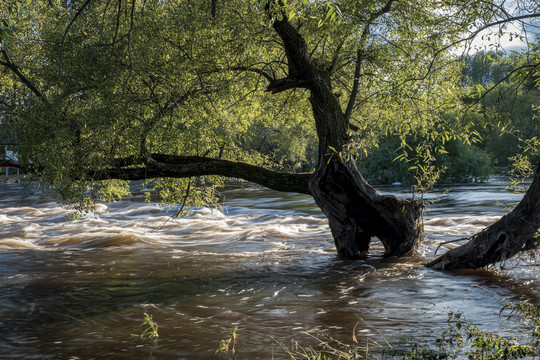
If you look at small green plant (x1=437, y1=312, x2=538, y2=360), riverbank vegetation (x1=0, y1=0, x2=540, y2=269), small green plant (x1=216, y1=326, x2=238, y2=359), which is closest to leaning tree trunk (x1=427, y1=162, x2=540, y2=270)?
riverbank vegetation (x1=0, y1=0, x2=540, y2=269)

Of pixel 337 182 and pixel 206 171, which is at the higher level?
pixel 206 171

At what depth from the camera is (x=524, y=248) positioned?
10055 mm

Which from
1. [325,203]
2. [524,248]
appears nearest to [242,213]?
[325,203]

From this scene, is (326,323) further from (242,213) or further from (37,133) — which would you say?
(242,213)

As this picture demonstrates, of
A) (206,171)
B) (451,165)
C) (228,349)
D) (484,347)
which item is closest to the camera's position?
(484,347)

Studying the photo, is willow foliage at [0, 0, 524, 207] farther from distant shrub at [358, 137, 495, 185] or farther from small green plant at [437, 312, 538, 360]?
distant shrub at [358, 137, 495, 185]

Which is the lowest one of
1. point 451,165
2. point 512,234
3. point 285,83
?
point 512,234

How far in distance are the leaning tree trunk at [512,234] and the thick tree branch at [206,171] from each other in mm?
4730

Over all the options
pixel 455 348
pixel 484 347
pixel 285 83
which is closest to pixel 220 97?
pixel 285 83

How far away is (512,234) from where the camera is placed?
9852 millimetres

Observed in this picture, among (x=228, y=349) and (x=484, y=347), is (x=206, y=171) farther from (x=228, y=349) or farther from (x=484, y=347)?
(x=484, y=347)

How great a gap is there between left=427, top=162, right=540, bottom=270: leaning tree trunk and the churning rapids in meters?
0.71

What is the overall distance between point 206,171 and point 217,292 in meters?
3.82

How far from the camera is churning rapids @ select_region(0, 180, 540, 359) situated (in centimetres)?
770
